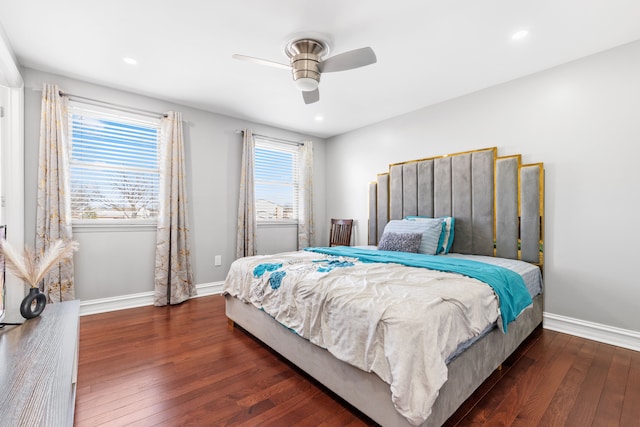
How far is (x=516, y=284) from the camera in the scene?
2146mm

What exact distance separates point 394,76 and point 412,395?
9.32ft

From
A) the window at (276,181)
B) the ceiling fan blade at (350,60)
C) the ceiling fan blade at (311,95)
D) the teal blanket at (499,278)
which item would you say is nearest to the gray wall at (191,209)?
the window at (276,181)

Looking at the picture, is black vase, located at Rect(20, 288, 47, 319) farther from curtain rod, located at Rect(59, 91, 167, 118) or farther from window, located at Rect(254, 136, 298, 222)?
window, located at Rect(254, 136, 298, 222)

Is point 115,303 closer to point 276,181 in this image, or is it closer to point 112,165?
point 112,165

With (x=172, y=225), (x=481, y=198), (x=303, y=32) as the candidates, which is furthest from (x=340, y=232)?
(x=303, y=32)

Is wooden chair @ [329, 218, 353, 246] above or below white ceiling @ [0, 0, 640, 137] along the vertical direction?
below

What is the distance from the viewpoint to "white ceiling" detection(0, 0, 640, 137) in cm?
198

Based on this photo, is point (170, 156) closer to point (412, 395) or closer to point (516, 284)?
point (412, 395)

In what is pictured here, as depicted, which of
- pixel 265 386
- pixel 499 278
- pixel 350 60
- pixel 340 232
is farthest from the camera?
pixel 340 232

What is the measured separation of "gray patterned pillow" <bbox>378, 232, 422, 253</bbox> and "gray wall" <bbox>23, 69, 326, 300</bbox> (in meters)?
2.03

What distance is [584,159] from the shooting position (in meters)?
2.58

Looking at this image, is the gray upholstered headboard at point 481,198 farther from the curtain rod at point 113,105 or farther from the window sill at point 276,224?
the curtain rod at point 113,105

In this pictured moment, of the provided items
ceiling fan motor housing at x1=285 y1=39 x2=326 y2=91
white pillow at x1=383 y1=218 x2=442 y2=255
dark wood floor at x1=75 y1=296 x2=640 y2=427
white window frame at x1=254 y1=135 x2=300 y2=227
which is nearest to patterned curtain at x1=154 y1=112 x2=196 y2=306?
dark wood floor at x1=75 y1=296 x2=640 y2=427

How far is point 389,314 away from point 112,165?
11.6 feet
